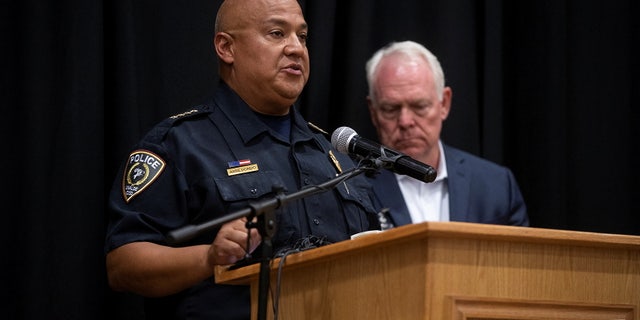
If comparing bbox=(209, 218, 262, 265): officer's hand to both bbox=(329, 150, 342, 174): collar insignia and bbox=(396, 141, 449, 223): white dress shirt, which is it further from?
bbox=(396, 141, 449, 223): white dress shirt

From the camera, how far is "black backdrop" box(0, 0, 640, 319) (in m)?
2.90

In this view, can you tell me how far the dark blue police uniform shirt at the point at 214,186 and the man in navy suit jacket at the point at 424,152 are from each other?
1.00m

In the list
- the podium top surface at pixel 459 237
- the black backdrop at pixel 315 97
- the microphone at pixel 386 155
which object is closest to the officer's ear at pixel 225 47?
the black backdrop at pixel 315 97

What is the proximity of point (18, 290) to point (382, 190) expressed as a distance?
1.42m

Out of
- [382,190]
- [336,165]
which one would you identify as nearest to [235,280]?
[336,165]

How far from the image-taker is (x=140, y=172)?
95.3 inches

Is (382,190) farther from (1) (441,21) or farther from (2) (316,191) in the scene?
(2) (316,191)

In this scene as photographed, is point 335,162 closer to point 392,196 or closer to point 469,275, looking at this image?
point 392,196

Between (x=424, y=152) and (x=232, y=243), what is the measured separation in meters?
1.79

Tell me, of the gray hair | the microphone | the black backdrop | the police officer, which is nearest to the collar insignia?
the police officer

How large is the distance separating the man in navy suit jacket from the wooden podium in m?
1.67

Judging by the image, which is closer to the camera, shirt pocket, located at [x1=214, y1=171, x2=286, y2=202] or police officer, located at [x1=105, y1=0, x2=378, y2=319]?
police officer, located at [x1=105, y1=0, x2=378, y2=319]

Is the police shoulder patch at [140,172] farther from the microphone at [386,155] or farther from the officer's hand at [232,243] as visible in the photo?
the microphone at [386,155]

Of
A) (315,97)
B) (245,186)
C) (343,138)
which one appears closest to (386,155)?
(343,138)
